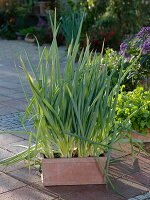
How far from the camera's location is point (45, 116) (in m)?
3.43

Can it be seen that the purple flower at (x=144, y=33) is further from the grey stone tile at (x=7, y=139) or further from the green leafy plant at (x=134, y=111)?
the grey stone tile at (x=7, y=139)

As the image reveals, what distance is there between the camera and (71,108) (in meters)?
3.44

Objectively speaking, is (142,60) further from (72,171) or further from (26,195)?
(26,195)

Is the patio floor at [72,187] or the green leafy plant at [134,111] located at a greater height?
the green leafy plant at [134,111]

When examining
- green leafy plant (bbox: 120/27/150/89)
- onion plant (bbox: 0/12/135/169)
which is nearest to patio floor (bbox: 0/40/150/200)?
onion plant (bbox: 0/12/135/169)

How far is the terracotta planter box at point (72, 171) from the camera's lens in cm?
347

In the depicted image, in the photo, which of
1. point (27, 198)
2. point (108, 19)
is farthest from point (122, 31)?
point (27, 198)

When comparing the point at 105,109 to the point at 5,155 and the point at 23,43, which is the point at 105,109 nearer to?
the point at 5,155

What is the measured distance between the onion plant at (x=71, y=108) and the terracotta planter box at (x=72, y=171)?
0.10 metres

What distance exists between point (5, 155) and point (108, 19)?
7148 mm

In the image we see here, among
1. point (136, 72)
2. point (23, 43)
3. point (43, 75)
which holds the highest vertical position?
point (43, 75)

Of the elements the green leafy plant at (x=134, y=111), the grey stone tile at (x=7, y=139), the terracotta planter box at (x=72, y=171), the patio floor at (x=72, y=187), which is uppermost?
the green leafy plant at (x=134, y=111)

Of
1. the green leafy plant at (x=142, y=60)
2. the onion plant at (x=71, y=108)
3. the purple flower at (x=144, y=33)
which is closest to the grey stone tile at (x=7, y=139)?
the onion plant at (x=71, y=108)

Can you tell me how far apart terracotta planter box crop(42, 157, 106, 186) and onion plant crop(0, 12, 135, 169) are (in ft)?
0.34
